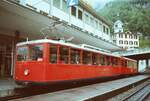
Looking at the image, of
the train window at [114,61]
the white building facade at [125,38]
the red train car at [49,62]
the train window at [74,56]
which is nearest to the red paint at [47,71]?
the red train car at [49,62]

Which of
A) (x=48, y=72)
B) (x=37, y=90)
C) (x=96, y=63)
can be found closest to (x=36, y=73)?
(x=48, y=72)

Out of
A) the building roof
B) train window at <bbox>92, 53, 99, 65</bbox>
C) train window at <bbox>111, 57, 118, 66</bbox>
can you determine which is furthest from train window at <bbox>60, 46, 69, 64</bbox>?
the building roof

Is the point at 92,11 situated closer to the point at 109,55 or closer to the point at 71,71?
the point at 109,55

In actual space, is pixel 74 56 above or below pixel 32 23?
below

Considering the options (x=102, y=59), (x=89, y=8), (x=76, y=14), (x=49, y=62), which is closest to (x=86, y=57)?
(x=102, y=59)

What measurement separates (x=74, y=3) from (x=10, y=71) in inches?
291

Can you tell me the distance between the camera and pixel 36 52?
1386 cm

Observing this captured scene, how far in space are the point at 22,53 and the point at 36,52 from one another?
3.40 feet

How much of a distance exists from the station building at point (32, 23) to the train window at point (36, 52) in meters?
2.05

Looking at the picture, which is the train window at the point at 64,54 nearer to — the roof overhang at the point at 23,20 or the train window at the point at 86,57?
the train window at the point at 86,57

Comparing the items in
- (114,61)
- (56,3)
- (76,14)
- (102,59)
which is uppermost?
(56,3)

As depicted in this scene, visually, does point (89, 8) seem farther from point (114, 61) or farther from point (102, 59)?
point (102, 59)

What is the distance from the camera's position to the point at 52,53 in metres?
13.7

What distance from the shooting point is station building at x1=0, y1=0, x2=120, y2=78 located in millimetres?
15452
